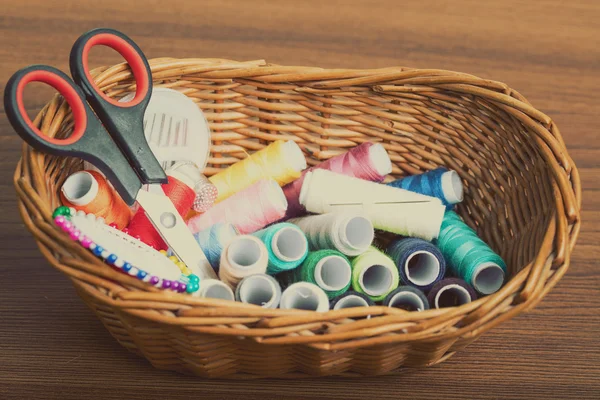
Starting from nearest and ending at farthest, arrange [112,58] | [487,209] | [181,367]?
[181,367], [487,209], [112,58]

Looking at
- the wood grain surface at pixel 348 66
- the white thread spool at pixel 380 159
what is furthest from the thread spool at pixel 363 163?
the wood grain surface at pixel 348 66

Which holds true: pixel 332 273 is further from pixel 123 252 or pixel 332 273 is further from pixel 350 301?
pixel 123 252

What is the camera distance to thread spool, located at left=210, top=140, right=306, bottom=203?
746 millimetres

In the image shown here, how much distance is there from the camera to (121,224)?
0.68 metres

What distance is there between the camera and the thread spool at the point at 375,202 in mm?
700

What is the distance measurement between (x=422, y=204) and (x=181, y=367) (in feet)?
0.94

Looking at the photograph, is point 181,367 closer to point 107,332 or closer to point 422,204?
point 107,332

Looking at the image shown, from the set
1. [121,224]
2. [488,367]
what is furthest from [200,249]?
[488,367]

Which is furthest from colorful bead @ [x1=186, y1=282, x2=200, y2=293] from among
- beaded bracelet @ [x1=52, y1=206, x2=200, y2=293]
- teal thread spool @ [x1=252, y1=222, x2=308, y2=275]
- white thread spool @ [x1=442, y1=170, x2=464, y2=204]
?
white thread spool @ [x1=442, y1=170, x2=464, y2=204]

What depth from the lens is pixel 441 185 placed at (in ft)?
2.41

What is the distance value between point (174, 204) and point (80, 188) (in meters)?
0.09

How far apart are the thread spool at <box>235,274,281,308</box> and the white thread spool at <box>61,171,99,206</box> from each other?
0.53 ft

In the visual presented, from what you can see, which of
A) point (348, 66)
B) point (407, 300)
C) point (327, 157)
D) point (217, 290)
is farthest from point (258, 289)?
point (348, 66)

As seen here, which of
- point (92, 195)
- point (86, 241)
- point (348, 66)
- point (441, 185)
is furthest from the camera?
point (348, 66)
